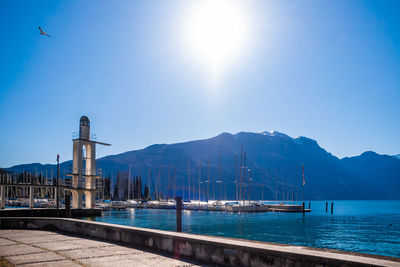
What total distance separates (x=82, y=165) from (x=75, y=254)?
190 feet

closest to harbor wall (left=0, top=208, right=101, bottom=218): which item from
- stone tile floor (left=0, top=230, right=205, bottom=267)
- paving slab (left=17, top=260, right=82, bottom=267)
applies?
stone tile floor (left=0, top=230, right=205, bottom=267)

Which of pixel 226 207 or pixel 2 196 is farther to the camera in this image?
pixel 226 207

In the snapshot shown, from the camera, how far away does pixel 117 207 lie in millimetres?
114812

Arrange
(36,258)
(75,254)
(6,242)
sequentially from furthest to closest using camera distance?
(6,242) < (75,254) < (36,258)

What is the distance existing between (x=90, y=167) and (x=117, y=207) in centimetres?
5442

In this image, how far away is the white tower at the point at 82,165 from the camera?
6209 centimetres

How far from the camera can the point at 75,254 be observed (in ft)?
31.6

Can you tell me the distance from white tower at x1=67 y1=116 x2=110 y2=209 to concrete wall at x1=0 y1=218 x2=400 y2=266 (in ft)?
167

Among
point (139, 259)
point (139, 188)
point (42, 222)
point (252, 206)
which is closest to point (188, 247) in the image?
point (139, 259)

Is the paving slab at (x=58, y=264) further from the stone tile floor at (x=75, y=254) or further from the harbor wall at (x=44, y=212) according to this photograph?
the harbor wall at (x=44, y=212)

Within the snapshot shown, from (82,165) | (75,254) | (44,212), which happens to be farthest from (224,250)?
(82,165)

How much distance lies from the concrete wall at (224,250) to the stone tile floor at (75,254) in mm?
347

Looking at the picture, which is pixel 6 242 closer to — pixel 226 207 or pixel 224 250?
pixel 224 250

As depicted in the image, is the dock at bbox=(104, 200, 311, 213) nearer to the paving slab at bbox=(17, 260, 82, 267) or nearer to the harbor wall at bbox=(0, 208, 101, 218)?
the harbor wall at bbox=(0, 208, 101, 218)
